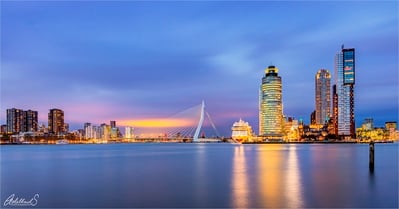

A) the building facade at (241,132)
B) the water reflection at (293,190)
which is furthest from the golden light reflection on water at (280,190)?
the building facade at (241,132)

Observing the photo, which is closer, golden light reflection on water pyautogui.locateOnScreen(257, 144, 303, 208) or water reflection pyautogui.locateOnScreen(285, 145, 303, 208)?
golden light reflection on water pyautogui.locateOnScreen(257, 144, 303, 208)

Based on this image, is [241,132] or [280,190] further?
[241,132]

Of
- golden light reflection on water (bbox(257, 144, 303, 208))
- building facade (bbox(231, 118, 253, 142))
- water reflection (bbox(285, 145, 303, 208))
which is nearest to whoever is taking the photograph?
golden light reflection on water (bbox(257, 144, 303, 208))

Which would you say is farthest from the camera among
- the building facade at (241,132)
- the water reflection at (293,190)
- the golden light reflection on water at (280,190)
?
the building facade at (241,132)

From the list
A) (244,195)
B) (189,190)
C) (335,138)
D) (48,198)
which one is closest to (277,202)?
(244,195)

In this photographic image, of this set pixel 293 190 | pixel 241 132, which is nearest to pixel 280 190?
pixel 293 190

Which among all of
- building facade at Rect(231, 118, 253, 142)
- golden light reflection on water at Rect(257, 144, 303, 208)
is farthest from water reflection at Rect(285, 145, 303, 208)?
building facade at Rect(231, 118, 253, 142)

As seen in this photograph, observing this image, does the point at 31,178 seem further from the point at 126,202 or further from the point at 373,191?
the point at 373,191

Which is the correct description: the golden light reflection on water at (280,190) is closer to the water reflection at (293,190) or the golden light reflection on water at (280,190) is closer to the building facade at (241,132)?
the water reflection at (293,190)

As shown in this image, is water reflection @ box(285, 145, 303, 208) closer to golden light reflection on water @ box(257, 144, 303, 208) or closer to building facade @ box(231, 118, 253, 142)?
golden light reflection on water @ box(257, 144, 303, 208)

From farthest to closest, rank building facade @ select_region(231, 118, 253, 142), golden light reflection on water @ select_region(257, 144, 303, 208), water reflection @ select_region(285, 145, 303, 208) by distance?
building facade @ select_region(231, 118, 253, 142), water reflection @ select_region(285, 145, 303, 208), golden light reflection on water @ select_region(257, 144, 303, 208)

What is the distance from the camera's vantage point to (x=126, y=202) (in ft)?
61.2

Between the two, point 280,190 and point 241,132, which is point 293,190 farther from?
point 241,132

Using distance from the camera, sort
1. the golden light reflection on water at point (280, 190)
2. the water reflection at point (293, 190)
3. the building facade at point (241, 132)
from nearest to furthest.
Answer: the golden light reflection on water at point (280, 190) < the water reflection at point (293, 190) < the building facade at point (241, 132)
